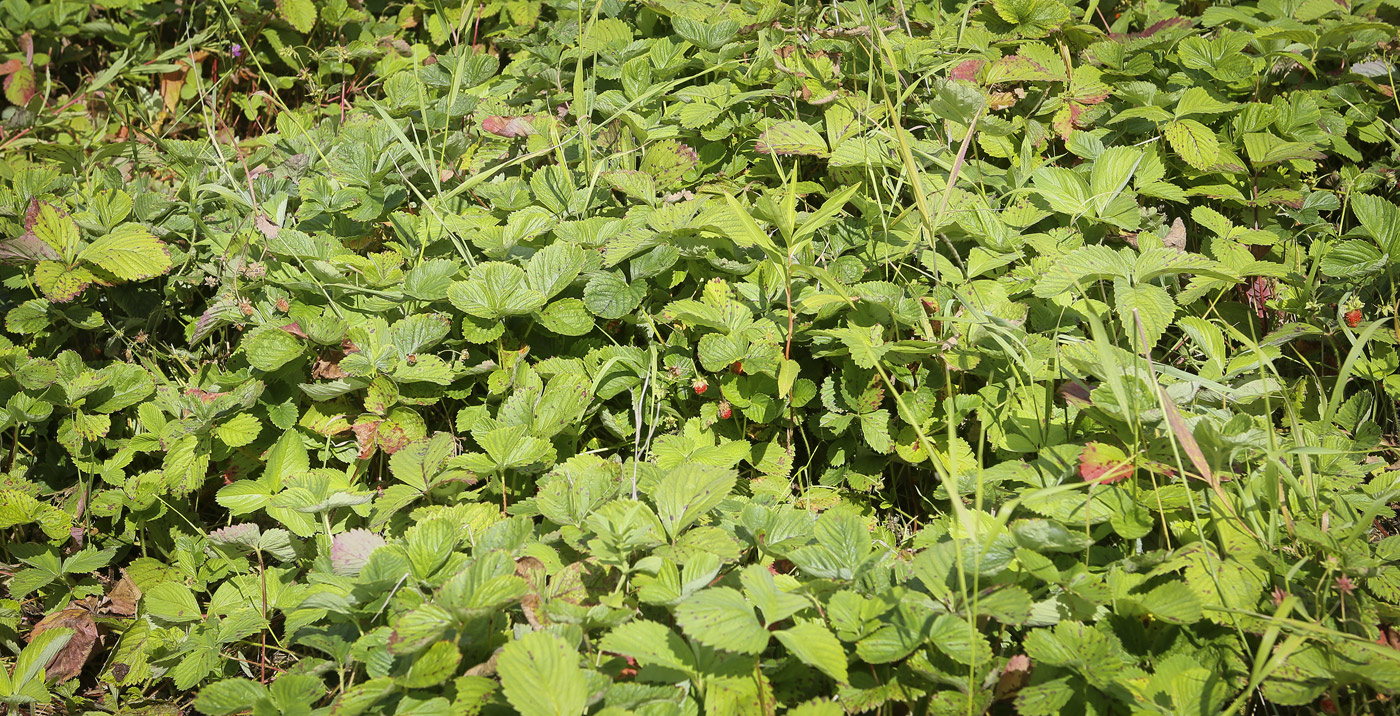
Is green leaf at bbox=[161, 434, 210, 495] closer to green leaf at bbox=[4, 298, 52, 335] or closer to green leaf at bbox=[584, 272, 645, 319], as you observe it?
green leaf at bbox=[4, 298, 52, 335]

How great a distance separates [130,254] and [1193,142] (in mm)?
2611

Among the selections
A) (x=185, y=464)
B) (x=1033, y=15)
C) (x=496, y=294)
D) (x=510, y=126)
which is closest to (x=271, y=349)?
(x=185, y=464)

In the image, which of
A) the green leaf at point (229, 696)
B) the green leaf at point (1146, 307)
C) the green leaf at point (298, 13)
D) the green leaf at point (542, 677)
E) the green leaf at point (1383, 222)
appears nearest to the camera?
the green leaf at point (542, 677)

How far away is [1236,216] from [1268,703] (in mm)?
1328

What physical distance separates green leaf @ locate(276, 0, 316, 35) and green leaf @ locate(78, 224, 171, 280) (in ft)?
4.28

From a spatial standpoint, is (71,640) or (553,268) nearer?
(71,640)

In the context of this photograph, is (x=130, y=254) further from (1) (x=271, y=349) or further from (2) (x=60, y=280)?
(1) (x=271, y=349)

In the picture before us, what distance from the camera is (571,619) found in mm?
1348

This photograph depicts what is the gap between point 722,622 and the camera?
4.09 ft

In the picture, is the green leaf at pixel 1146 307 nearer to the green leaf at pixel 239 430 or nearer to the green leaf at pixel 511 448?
the green leaf at pixel 511 448

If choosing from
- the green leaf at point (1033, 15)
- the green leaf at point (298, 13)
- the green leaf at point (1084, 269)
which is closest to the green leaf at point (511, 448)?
the green leaf at point (1084, 269)

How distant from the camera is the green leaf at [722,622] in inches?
48.0

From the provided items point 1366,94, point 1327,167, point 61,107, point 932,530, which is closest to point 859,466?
point 932,530

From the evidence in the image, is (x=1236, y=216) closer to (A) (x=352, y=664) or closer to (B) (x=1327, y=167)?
(B) (x=1327, y=167)
